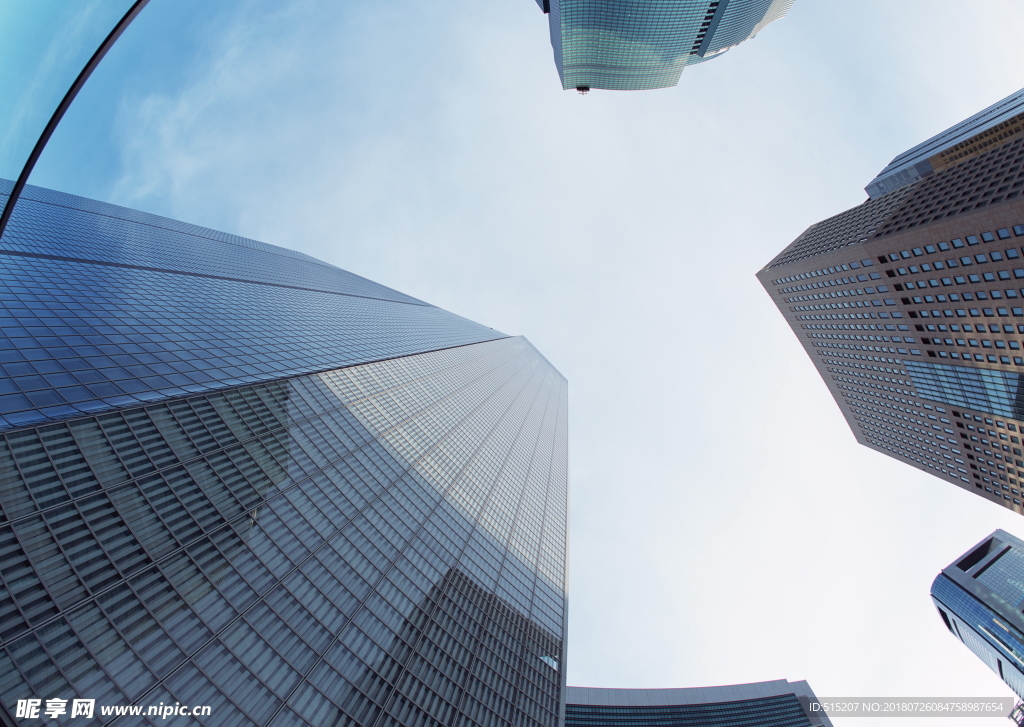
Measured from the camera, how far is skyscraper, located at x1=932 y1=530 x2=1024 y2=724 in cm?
9400

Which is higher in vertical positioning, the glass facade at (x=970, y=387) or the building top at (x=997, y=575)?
the glass facade at (x=970, y=387)

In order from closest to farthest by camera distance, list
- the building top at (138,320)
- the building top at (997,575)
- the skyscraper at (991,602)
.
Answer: the building top at (138,320)
the skyscraper at (991,602)
the building top at (997,575)

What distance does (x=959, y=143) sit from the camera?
115500mm

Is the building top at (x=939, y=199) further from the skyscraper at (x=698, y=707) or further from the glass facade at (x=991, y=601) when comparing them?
the skyscraper at (x=698, y=707)

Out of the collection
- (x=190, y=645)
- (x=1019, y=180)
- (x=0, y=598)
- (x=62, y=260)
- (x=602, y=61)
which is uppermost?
(x=602, y=61)

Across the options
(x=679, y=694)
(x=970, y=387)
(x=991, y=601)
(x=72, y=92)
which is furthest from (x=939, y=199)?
(x=679, y=694)

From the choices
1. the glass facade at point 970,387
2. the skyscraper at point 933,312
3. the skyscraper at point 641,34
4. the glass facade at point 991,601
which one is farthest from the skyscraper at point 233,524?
the glass facade at point 991,601

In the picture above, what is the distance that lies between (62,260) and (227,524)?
157 ft

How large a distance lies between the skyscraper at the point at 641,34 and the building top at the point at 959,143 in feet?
183

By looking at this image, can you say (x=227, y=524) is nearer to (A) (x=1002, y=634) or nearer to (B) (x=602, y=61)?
(B) (x=602, y=61)

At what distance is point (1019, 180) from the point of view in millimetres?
50094

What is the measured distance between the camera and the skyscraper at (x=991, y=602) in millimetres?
94000

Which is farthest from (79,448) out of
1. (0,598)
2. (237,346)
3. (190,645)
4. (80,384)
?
(237,346)

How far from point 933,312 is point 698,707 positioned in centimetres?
11983
